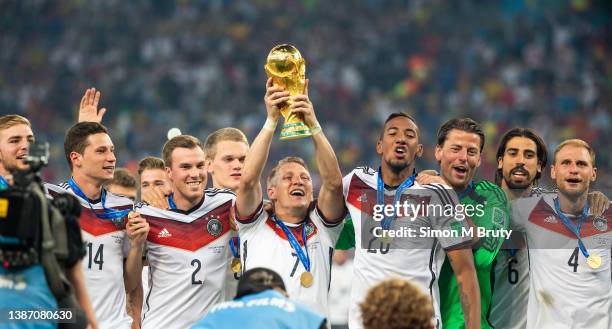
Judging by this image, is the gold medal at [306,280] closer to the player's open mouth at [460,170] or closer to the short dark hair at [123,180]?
the player's open mouth at [460,170]

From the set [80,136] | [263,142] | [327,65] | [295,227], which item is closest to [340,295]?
[295,227]

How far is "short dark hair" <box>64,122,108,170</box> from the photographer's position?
7254mm

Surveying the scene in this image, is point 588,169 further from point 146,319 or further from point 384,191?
point 146,319

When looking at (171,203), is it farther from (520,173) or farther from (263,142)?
(520,173)

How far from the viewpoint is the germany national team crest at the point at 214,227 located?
24.0ft

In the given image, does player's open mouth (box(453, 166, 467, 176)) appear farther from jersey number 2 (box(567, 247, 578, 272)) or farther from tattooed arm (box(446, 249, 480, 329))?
jersey number 2 (box(567, 247, 578, 272))

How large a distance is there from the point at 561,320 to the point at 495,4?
14324 millimetres

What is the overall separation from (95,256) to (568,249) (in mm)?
3285

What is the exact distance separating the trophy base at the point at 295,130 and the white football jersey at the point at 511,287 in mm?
1837

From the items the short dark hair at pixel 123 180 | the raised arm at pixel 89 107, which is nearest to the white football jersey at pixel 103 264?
the raised arm at pixel 89 107

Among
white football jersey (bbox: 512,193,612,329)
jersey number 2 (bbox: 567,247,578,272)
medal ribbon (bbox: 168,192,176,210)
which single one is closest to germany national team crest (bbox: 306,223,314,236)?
medal ribbon (bbox: 168,192,176,210)

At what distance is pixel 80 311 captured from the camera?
547 cm

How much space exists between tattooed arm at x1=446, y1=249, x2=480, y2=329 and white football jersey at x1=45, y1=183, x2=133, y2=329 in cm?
228

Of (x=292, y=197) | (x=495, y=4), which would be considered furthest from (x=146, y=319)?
(x=495, y=4)
